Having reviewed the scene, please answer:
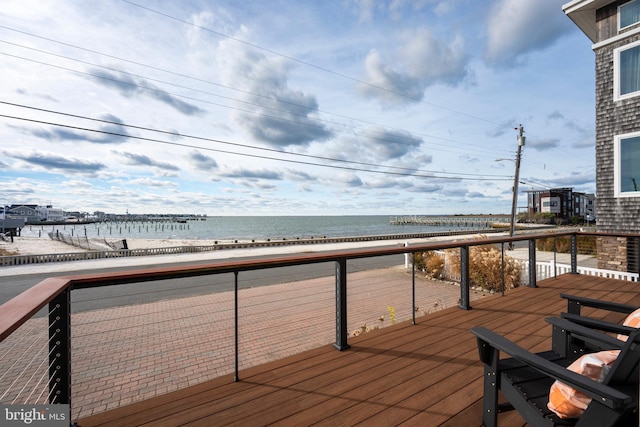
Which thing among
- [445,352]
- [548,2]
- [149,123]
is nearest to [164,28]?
[149,123]

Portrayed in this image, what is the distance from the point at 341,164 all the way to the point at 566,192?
52.3m

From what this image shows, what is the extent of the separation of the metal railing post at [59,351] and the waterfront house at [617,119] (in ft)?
37.1

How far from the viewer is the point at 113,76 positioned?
16641 mm

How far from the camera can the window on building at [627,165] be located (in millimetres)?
7988

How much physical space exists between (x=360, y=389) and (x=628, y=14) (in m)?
12.2

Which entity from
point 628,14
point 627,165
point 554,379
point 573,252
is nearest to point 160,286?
point 554,379

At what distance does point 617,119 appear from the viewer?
8.36 m

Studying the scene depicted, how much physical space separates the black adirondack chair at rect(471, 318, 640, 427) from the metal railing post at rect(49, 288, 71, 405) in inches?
90.6

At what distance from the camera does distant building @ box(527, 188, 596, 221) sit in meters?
54.1

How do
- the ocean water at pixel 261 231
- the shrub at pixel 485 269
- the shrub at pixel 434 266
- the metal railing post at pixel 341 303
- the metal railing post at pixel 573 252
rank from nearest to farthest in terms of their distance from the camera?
the metal railing post at pixel 341 303
the metal railing post at pixel 573 252
the shrub at pixel 485 269
the shrub at pixel 434 266
the ocean water at pixel 261 231

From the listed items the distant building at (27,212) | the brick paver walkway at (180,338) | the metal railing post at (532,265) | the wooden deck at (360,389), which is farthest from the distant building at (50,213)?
the metal railing post at (532,265)

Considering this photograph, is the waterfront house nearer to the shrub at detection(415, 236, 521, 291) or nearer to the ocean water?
the shrub at detection(415, 236, 521, 291)

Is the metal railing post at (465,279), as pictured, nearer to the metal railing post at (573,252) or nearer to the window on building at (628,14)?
the metal railing post at (573,252)

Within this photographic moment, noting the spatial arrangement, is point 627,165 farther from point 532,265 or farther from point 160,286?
point 160,286
